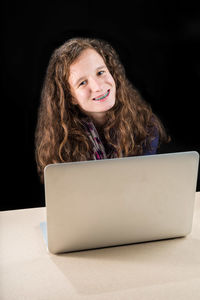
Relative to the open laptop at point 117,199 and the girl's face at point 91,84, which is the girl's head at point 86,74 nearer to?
the girl's face at point 91,84

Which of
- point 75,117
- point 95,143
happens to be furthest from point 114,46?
point 95,143


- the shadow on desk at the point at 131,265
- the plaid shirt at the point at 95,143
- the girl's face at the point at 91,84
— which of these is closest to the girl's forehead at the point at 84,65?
the girl's face at the point at 91,84

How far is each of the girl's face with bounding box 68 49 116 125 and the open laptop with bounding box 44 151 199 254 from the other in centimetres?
107

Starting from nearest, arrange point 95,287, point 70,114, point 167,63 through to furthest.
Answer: point 95,287 → point 70,114 → point 167,63

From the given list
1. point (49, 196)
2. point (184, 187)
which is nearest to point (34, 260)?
point (49, 196)

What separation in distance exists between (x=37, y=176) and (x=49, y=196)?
1.38 metres

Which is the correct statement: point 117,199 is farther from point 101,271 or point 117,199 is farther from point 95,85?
point 95,85

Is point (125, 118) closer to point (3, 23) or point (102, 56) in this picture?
point (102, 56)

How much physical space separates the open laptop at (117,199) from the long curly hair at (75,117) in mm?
1033

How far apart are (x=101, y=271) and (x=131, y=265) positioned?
97 millimetres

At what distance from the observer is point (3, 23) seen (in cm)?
203

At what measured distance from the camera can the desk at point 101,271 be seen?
97cm

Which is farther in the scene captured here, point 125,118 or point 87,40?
point 125,118

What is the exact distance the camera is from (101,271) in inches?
41.9
